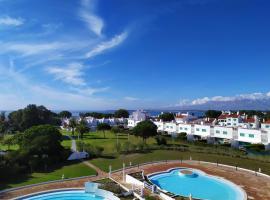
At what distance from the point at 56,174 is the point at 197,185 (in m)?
14.7

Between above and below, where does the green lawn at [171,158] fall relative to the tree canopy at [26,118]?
below

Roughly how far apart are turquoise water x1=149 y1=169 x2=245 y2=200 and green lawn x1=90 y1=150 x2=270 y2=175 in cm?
586

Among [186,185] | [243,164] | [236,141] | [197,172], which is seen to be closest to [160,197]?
[186,185]

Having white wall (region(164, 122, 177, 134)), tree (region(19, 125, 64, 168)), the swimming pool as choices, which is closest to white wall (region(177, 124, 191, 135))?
white wall (region(164, 122, 177, 134))

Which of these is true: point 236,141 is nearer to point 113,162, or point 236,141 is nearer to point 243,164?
point 243,164

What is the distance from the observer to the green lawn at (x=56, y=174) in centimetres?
2481

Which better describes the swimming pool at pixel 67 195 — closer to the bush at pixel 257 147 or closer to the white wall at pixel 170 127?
the bush at pixel 257 147

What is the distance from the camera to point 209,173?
28.5m

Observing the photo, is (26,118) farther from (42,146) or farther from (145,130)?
(42,146)

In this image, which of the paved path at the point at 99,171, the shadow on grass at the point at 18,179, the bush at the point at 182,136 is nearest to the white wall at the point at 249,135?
the bush at the point at 182,136

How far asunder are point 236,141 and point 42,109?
56356 mm

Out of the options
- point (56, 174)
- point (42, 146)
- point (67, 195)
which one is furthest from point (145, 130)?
point (67, 195)

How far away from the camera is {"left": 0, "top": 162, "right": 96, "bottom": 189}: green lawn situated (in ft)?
81.4

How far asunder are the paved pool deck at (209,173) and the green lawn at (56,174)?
4.35 ft
